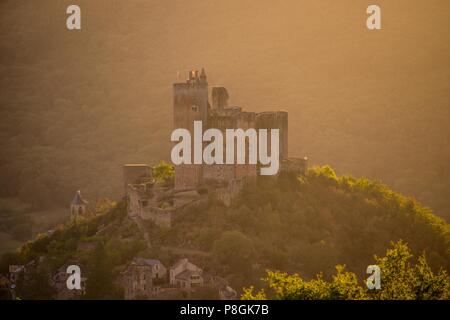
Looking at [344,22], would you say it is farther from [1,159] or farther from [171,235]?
[171,235]

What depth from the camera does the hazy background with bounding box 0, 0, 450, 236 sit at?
104750 millimetres

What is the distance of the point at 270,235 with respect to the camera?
47.5 meters

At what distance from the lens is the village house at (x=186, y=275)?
4291 centimetres

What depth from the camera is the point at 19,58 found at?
146875mm

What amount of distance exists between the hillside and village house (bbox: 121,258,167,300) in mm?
793

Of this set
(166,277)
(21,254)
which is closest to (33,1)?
(21,254)

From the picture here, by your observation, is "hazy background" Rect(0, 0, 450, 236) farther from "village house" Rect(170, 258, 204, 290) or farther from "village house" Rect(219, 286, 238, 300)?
"village house" Rect(219, 286, 238, 300)

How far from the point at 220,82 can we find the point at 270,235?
7525 centimetres

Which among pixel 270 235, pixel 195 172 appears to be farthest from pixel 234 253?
pixel 195 172

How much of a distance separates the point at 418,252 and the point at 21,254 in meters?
21.2

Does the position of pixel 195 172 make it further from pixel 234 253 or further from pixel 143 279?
pixel 143 279

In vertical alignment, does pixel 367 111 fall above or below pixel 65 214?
above

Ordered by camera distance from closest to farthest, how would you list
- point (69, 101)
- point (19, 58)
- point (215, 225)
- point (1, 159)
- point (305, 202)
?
point (215, 225)
point (305, 202)
point (1, 159)
point (69, 101)
point (19, 58)

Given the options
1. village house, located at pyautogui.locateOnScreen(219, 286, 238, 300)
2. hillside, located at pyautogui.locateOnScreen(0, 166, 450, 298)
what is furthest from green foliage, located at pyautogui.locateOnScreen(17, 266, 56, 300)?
village house, located at pyautogui.locateOnScreen(219, 286, 238, 300)
